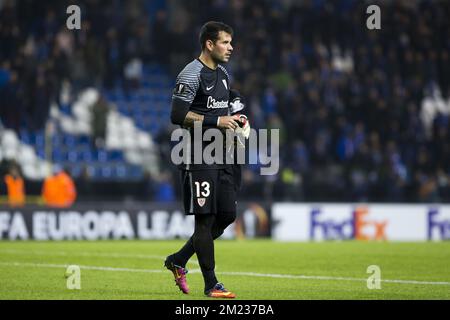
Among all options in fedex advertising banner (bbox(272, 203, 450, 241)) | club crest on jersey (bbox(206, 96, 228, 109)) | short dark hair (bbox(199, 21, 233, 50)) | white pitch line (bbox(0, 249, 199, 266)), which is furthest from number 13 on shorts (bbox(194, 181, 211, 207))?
fedex advertising banner (bbox(272, 203, 450, 241))

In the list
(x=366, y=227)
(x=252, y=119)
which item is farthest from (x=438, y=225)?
(x=252, y=119)

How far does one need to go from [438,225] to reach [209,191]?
15.1m

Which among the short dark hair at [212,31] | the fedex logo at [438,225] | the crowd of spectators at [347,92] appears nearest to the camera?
the short dark hair at [212,31]

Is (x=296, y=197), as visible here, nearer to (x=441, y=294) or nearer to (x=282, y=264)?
(x=282, y=264)

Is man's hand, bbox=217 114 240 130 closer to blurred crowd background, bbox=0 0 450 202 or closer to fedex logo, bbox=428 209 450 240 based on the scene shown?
blurred crowd background, bbox=0 0 450 202

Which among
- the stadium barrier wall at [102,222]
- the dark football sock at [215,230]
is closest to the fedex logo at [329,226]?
the stadium barrier wall at [102,222]

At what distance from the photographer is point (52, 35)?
26.4m

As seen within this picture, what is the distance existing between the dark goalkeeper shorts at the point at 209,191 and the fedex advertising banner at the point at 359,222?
45.5 feet

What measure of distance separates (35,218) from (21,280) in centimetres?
1088

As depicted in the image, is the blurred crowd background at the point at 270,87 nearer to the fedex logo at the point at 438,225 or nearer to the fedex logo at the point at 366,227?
the fedex logo at the point at 438,225

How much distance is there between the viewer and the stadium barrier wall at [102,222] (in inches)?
822

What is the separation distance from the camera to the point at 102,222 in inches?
849

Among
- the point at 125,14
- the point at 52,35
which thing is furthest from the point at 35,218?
the point at 125,14
